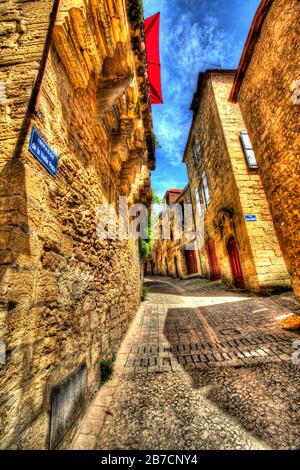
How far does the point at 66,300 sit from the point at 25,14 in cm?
276

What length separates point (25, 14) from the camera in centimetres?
181

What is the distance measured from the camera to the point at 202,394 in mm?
2105

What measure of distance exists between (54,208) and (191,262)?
47.8ft

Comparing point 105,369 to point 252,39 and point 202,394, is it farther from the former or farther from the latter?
point 252,39

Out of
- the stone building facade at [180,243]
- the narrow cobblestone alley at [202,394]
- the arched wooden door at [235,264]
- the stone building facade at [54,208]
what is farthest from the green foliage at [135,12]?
the stone building facade at [180,243]

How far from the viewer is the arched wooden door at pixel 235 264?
7748mm

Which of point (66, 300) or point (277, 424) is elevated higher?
point (66, 300)

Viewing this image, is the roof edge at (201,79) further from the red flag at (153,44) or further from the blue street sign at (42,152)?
the blue street sign at (42,152)

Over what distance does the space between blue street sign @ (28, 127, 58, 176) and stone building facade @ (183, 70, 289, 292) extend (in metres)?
6.72

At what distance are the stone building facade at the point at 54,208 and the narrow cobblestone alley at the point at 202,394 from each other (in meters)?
0.40

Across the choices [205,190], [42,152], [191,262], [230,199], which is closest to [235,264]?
[230,199]
